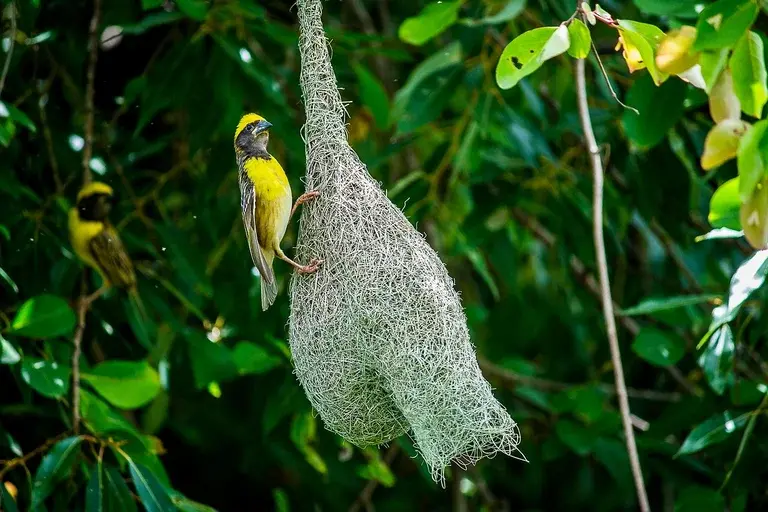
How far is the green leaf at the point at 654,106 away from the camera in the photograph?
2.76 m

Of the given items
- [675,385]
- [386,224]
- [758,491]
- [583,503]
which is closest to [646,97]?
[386,224]

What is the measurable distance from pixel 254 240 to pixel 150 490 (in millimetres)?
739

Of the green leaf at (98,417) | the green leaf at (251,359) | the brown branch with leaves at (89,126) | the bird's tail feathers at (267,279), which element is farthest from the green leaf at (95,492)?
the green leaf at (251,359)

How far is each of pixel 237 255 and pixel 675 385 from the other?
1973 millimetres

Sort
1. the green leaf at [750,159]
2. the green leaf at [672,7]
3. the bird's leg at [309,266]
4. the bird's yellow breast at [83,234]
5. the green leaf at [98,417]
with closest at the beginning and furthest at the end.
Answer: the green leaf at [750,159], the bird's leg at [309,266], the green leaf at [672,7], the green leaf at [98,417], the bird's yellow breast at [83,234]

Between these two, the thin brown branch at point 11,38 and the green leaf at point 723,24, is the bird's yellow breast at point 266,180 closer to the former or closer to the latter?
the thin brown branch at point 11,38

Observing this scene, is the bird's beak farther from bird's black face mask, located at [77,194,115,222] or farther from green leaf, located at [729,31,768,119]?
→ green leaf, located at [729,31,768,119]

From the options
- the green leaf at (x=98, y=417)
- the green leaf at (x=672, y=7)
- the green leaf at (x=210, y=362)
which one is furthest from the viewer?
the green leaf at (x=210, y=362)

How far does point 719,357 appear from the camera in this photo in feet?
9.63

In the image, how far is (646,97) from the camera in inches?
110

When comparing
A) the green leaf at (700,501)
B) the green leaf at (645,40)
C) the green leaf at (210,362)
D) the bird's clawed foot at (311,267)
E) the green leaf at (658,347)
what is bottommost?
the green leaf at (700,501)

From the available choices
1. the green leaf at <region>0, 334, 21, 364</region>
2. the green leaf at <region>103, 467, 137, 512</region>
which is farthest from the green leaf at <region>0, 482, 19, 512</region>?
the green leaf at <region>0, 334, 21, 364</region>

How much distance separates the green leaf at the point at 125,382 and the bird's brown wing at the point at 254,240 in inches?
22.5

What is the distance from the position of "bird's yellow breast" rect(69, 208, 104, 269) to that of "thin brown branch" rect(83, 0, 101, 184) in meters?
0.14
